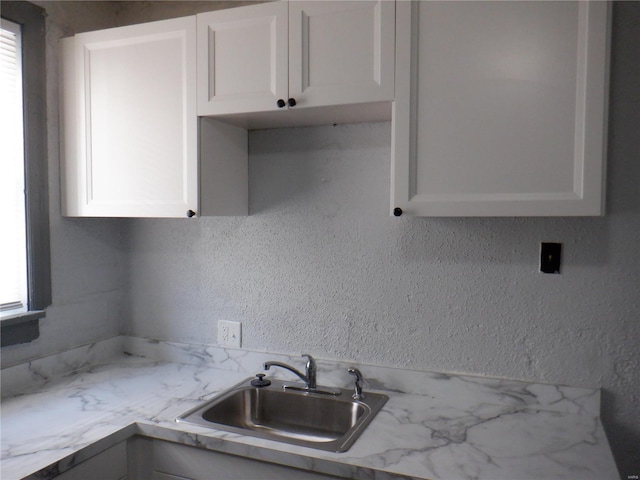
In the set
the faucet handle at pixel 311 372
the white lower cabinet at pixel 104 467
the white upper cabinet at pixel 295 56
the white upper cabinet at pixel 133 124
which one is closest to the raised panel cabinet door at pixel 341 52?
the white upper cabinet at pixel 295 56

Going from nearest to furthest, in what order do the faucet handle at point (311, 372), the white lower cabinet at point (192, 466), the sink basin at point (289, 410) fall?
the white lower cabinet at point (192, 466), the sink basin at point (289, 410), the faucet handle at point (311, 372)

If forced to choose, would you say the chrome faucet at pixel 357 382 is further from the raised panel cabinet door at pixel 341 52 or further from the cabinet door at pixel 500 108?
the raised panel cabinet door at pixel 341 52

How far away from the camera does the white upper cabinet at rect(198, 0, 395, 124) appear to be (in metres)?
1.45

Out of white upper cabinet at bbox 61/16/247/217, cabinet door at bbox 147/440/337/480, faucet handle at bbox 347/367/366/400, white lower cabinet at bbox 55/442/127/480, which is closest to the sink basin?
faucet handle at bbox 347/367/366/400

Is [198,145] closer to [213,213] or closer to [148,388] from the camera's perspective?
[213,213]

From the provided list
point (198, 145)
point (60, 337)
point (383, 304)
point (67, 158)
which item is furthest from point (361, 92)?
point (60, 337)

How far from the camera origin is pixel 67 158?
1899 millimetres

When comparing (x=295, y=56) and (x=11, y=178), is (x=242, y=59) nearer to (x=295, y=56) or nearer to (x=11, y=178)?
(x=295, y=56)

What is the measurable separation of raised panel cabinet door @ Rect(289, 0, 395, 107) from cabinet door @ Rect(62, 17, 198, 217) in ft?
1.31

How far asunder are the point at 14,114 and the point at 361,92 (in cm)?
129

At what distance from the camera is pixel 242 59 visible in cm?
160

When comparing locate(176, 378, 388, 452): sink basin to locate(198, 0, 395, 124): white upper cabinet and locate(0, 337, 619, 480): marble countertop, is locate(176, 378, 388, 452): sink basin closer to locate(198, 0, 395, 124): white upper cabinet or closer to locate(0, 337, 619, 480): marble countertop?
locate(0, 337, 619, 480): marble countertop

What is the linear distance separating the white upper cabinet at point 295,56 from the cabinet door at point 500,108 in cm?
8

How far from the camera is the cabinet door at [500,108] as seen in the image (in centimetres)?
129
